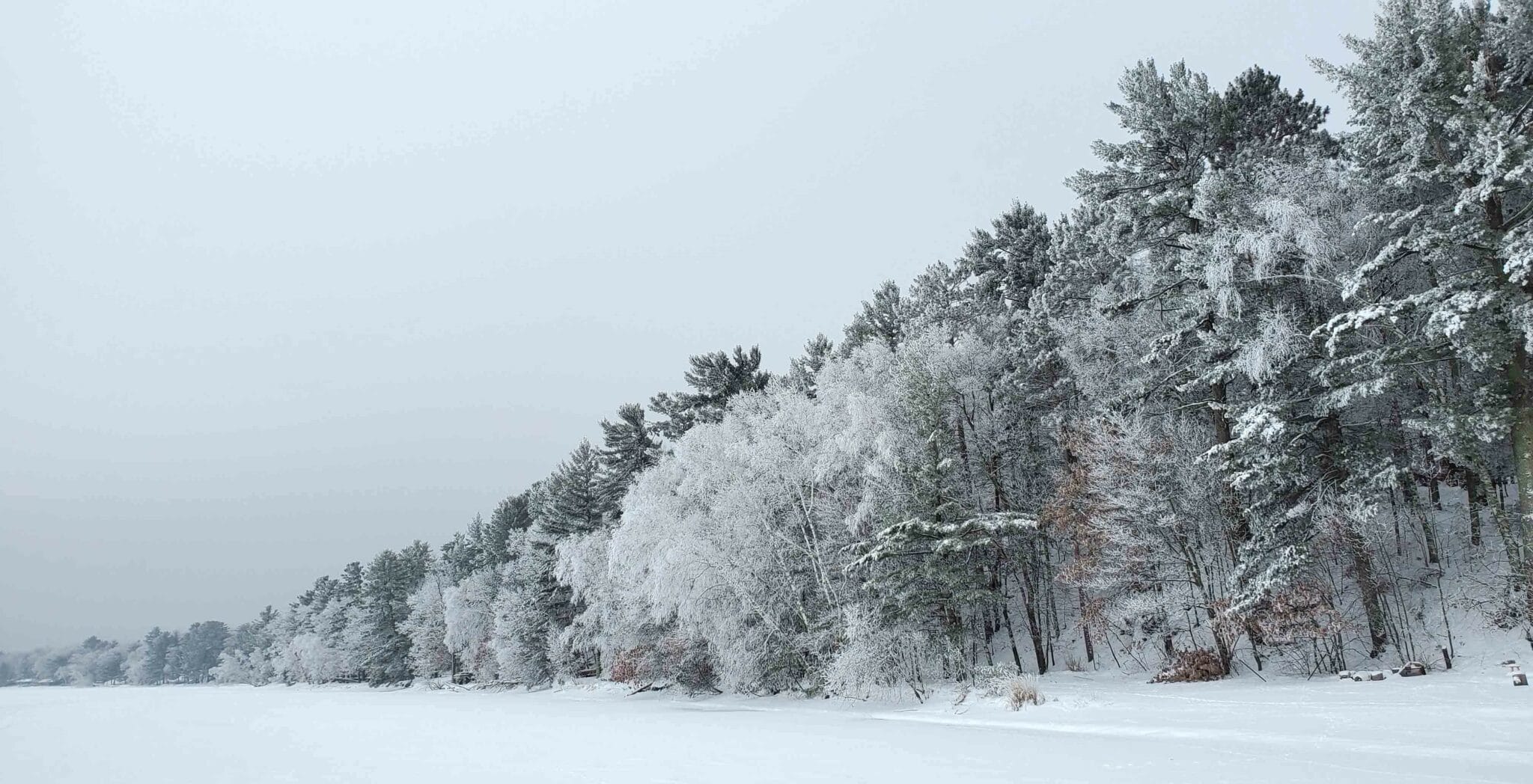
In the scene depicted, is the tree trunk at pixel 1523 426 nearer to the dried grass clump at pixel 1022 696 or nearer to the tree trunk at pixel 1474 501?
the tree trunk at pixel 1474 501

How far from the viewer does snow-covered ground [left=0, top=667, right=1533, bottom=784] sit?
34.3ft

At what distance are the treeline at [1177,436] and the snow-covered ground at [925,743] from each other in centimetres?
309

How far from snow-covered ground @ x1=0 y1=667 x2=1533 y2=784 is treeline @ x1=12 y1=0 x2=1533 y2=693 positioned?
3.09m

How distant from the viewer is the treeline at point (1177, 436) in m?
17.2

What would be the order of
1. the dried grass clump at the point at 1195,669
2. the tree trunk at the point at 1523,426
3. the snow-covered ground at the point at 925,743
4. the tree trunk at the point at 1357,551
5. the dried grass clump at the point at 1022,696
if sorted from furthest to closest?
the dried grass clump at the point at 1195,669, the dried grass clump at the point at 1022,696, the tree trunk at the point at 1357,551, the tree trunk at the point at 1523,426, the snow-covered ground at the point at 925,743

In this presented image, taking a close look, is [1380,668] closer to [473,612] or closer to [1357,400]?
[1357,400]

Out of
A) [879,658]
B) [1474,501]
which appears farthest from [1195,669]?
[1474,501]

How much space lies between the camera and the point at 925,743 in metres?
15.1

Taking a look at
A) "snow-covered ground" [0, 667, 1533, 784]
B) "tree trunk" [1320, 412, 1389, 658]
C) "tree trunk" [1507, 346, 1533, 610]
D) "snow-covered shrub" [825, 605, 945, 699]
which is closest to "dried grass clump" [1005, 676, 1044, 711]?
"snow-covered ground" [0, 667, 1533, 784]

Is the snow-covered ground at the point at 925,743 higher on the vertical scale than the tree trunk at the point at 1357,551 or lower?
lower

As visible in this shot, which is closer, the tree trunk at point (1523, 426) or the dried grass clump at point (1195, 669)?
the tree trunk at point (1523, 426)

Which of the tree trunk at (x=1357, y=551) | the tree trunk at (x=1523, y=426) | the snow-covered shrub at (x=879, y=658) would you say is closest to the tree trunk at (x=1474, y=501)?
the tree trunk at (x=1357, y=551)

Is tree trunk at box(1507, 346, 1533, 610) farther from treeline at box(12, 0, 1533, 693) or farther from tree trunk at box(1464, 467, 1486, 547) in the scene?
tree trunk at box(1464, 467, 1486, 547)

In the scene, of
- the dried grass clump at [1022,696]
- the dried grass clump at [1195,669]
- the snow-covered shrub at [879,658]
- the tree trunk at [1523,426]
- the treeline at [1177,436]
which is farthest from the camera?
the snow-covered shrub at [879,658]
